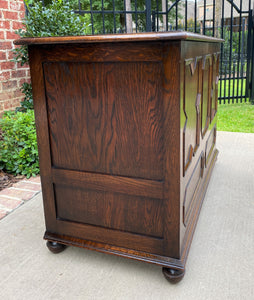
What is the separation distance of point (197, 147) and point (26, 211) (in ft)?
4.79

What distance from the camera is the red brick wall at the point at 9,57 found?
343cm

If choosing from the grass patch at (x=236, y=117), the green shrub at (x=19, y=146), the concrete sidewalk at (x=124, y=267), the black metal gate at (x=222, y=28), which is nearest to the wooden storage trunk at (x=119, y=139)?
the concrete sidewalk at (x=124, y=267)

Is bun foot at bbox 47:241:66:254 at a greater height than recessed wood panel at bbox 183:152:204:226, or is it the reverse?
recessed wood panel at bbox 183:152:204:226

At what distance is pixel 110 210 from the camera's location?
71.1 inches

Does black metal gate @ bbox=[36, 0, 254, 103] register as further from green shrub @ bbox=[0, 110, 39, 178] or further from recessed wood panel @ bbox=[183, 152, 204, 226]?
recessed wood panel @ bbox=[183, 152, 204, 226]

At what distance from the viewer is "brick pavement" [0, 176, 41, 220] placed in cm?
259

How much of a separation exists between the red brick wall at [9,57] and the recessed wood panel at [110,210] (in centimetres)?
205

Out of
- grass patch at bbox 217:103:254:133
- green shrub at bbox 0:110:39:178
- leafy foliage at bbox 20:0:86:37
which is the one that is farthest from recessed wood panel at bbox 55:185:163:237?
grass patch at bbox 217:103:254:133

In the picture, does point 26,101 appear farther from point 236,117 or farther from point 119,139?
point 236,117

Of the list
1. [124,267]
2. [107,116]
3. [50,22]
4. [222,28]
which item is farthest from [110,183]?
[222,28]

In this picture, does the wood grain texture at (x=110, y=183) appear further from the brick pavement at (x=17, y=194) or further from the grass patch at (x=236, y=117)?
the grass patch at (x=236, y=117)

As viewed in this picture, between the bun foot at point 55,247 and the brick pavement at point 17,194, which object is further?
the brick pavement at point 17,194

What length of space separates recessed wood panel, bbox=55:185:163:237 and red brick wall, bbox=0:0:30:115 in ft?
6.74

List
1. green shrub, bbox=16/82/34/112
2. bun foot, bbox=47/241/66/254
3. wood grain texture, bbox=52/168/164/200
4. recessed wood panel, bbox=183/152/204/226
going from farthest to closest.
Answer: green shrub, bbox=16/82/34/112 < bun foot, bbox=47/241/66/254 < recessed wood panel, bbox=183/152/204/226 < wood grain texture, bbox=52/168/164/200
